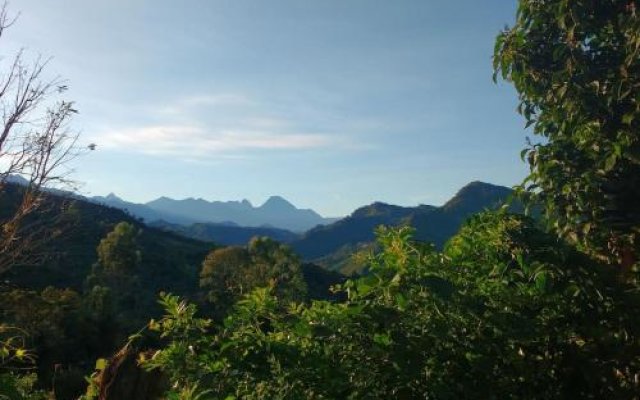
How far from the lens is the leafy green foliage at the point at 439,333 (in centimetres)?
282

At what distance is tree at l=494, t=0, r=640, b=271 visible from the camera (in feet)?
17.4

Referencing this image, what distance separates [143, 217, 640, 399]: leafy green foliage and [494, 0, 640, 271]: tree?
2.10 metres

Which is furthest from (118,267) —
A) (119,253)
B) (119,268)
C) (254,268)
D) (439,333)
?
(439,333)

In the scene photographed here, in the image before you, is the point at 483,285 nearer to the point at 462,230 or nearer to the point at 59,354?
the point at 462,230

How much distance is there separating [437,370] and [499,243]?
87 centimetres

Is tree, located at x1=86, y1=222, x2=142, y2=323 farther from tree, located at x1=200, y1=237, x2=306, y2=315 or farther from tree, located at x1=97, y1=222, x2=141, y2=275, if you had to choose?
tree, located at x1=200, y1=237, x2=306, y2=315

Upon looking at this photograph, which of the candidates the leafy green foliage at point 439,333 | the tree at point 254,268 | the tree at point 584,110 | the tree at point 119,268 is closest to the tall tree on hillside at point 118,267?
the tree at point 119,268

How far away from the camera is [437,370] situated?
9.71 ft

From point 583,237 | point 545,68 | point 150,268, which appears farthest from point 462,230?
point 150,268

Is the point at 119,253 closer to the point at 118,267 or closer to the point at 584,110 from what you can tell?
the point at 118,267

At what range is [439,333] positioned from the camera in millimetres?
2859

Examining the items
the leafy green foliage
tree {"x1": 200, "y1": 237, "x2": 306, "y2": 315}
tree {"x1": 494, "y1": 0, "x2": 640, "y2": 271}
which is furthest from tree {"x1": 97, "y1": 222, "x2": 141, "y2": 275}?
the leafy green foliage

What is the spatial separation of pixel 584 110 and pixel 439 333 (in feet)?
12.9

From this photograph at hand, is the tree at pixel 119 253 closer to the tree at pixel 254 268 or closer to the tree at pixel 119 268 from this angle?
the tree at pixel 119 268
